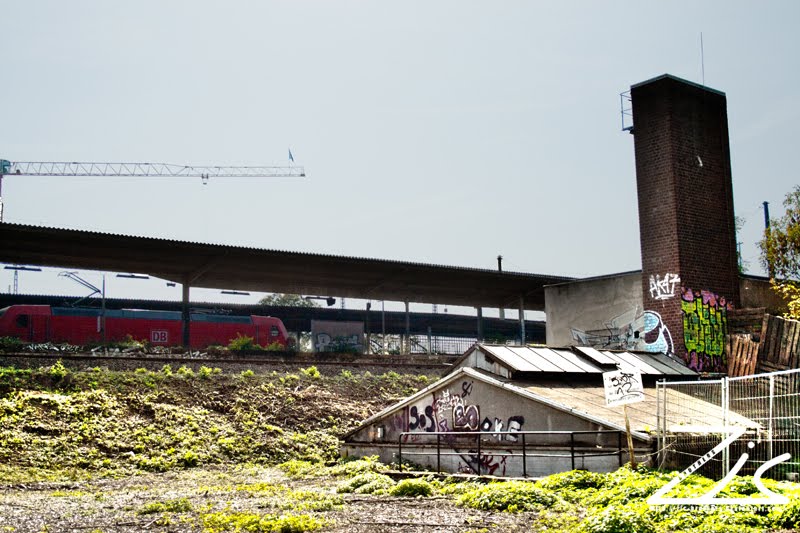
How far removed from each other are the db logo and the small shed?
28848mm

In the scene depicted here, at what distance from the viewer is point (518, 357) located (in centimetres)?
2872

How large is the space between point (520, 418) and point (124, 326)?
36353 mm

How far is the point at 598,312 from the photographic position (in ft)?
124

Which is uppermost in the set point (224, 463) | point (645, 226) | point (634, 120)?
point (634, 120)

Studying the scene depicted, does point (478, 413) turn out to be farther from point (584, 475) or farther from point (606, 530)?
point (606, 530)

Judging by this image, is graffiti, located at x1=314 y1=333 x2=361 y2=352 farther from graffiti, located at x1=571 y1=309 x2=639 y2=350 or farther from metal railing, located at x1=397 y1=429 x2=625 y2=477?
metal railing, located at x1=397 y1=429 x2=625 y2=477

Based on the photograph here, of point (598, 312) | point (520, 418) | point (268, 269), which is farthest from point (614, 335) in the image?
point (268, 269)

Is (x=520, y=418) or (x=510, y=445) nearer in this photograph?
(x=510, y=445)

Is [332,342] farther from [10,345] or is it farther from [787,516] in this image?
[787,516]

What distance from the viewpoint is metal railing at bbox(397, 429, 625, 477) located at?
869 inches

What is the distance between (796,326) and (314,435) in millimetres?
17972

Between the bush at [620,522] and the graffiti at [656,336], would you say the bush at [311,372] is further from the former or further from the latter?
the bush at [620,522]

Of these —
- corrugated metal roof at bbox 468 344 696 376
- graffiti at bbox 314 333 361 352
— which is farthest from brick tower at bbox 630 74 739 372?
graffiti at bbox 314 333 361 352

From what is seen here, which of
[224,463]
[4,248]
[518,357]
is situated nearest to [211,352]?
[4,248]
